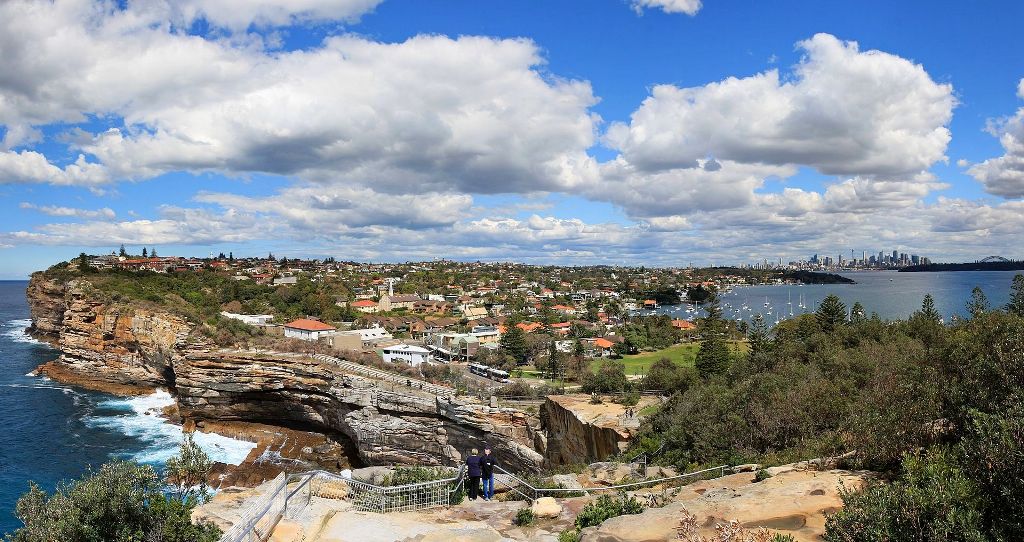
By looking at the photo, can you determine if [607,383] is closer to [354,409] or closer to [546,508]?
[354,409]

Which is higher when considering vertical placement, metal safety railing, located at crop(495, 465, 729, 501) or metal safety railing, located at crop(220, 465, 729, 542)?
metal safety railing, located at crop(220, 465, 729, 542)

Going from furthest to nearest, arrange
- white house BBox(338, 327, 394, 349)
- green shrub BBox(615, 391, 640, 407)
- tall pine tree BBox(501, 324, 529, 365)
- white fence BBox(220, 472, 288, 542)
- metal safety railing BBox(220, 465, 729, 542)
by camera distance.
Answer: tall pine tree BBox(501, 324, 529, 365) < white house BBox(338, 327, 394, 349) < green shrub BBox(615, 391, 640, 407) < metal safety railing BBox(220, 465, 729, 542) < white fence BBox(220, 472, 288, 542)

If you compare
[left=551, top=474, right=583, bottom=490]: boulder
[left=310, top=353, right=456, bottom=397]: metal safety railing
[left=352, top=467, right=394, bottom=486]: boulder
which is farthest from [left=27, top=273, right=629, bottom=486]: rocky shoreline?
[left=352, top=467, right=394, bottom=486]: boulder

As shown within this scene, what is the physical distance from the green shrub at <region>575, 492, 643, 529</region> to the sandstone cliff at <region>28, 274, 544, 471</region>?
724 inches

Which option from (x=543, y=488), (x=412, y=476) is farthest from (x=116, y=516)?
(x=543, y=488)

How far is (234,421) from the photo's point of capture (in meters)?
35.3

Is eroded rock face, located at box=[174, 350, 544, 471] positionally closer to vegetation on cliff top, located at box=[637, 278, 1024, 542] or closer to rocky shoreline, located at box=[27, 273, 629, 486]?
rocky shoreline, located at box=[27, 273, 629, 486]

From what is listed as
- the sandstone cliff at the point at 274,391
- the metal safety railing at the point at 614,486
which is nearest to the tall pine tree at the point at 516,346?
the sandstone cliff at the point at 274,391

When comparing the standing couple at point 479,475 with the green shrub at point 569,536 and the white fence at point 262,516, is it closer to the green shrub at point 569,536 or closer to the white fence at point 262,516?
the green shrub at point 569,536

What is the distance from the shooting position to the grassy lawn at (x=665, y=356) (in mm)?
47750

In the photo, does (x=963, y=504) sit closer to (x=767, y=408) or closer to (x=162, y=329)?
(x=767, y=408)

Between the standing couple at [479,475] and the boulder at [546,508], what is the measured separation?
137cm

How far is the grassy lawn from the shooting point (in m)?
47.8

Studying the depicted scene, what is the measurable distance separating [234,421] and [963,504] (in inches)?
1512
